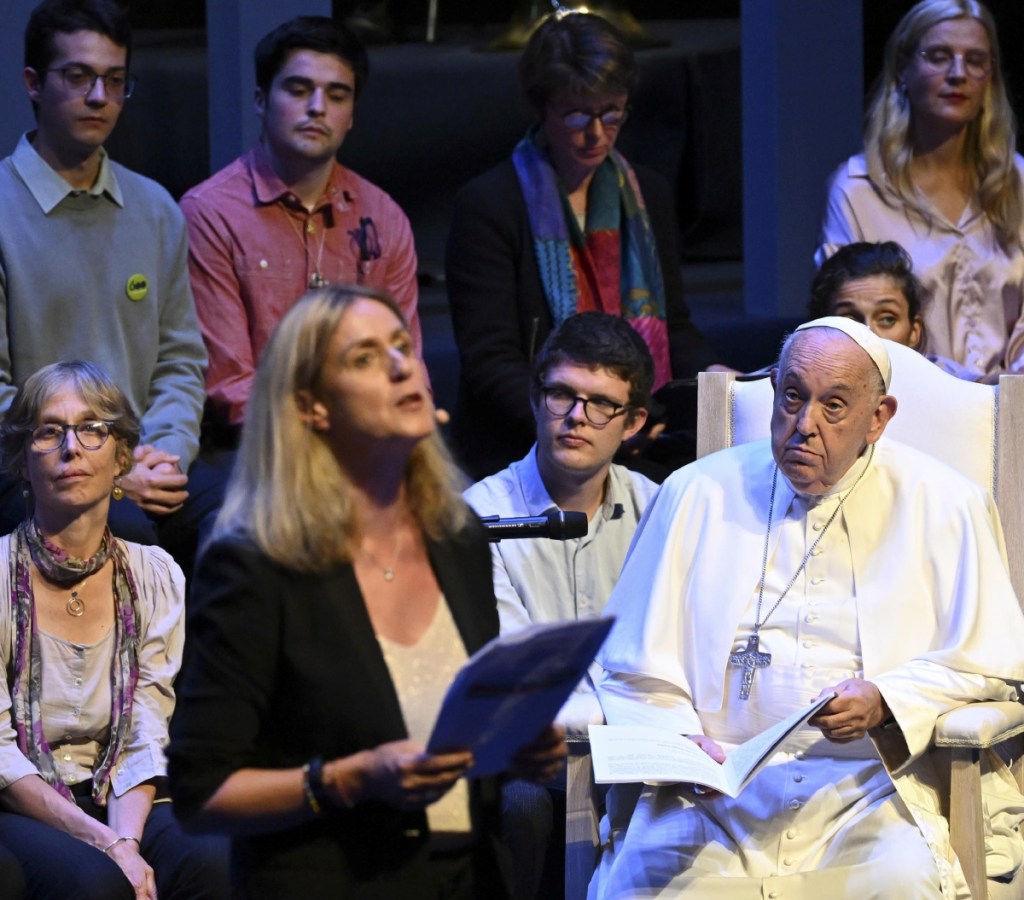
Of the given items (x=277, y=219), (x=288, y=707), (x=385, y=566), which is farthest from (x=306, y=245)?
(x=288, y=707)

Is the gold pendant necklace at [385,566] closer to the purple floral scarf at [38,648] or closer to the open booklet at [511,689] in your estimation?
the open booklet at [511,689]

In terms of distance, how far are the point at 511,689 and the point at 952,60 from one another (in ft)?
11.4

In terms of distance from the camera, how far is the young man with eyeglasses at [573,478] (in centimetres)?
396

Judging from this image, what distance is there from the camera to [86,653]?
3588mm

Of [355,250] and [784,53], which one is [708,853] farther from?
[784,53]

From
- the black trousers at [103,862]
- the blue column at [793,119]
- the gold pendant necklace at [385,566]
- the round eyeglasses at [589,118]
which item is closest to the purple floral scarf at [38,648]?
the black trousers at [103,862]

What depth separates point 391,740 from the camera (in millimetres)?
2146

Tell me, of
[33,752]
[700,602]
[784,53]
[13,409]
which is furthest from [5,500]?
[784,53]

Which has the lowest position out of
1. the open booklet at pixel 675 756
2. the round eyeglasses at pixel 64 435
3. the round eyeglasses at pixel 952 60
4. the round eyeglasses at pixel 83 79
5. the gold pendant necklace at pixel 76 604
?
the open booklet at pixel 675 756

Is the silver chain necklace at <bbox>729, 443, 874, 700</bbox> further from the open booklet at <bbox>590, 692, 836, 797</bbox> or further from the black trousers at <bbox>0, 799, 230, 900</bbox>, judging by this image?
the black trousers at <bbox>0, 799, 230, 900</bbox>

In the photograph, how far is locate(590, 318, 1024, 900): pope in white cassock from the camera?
330 centimetres

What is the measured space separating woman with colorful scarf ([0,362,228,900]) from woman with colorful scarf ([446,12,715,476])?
132 cm

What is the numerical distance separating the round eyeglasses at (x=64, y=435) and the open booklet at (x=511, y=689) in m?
1.78

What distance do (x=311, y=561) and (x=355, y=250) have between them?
2805mm
